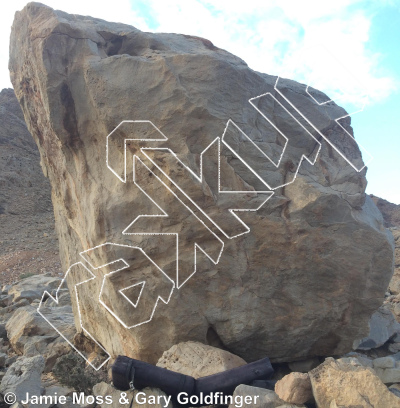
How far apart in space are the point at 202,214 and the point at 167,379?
126cm

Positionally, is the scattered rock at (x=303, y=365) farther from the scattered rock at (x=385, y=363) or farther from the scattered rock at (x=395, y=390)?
the scattered rock at (x=395, y=390)

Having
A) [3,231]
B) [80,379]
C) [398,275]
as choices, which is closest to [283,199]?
[80,379]

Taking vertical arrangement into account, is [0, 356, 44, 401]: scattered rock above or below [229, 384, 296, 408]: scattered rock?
below

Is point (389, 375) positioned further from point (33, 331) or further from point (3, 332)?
point (3, 332)

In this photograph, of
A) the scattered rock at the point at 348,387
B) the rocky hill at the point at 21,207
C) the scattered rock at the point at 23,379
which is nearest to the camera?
the scattered rock at the point at 348,387

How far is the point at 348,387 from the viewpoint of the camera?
245cm

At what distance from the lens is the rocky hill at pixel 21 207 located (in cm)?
1252

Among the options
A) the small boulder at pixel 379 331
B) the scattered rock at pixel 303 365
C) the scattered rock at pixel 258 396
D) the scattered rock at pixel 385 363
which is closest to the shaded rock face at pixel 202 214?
the scattered rock at pixel 303 365

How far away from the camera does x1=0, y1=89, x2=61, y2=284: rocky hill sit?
1252 cm

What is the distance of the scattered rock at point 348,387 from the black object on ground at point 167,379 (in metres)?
0.63

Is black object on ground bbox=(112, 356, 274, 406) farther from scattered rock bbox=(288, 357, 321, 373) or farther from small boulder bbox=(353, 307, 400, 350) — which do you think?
small boulder bbox=(353, 307, 400, 350)

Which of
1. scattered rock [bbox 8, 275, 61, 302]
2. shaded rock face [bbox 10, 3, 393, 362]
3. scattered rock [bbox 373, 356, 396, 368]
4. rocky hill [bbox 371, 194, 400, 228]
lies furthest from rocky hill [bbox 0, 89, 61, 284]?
rocky hill [bbox 371, 194, 400, 228]

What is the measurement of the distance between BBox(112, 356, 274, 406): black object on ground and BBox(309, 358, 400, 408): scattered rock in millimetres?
634

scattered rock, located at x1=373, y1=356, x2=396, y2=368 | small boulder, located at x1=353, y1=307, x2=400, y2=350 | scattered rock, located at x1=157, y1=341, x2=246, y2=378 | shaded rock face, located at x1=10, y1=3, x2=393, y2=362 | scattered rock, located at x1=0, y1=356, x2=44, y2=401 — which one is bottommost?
scattered rock, located at x1=0, y1=356, x2=44, y2=401
